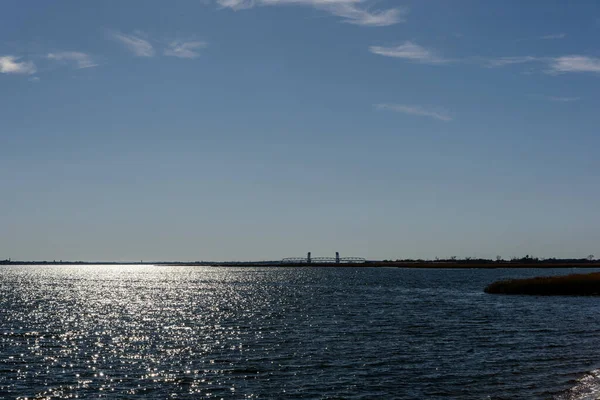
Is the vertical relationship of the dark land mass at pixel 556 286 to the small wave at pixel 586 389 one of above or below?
above

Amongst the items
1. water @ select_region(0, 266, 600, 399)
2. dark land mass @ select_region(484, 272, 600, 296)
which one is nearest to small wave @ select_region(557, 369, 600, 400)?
water @ select_region(0, 266, 600, 399)

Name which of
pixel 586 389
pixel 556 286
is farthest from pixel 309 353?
pixel 556 286

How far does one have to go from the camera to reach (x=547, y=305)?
78750 mm

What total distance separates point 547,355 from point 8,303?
262ft

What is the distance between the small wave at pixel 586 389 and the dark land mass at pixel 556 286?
6358 cm

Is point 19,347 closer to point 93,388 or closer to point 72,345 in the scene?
point 72,345

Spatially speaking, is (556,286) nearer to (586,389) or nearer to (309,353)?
(309,353)

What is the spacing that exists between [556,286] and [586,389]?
69.1 m

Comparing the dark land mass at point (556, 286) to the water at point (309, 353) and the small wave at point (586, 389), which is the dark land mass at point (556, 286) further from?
the small wave at point (586, 389)

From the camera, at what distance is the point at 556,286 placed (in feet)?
317

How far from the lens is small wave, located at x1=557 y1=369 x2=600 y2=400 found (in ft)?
100

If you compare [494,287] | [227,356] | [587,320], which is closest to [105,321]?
[227,356]

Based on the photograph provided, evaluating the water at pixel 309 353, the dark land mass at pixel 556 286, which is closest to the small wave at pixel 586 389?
the water at pixel 309 353

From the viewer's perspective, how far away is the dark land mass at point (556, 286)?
310 feet
